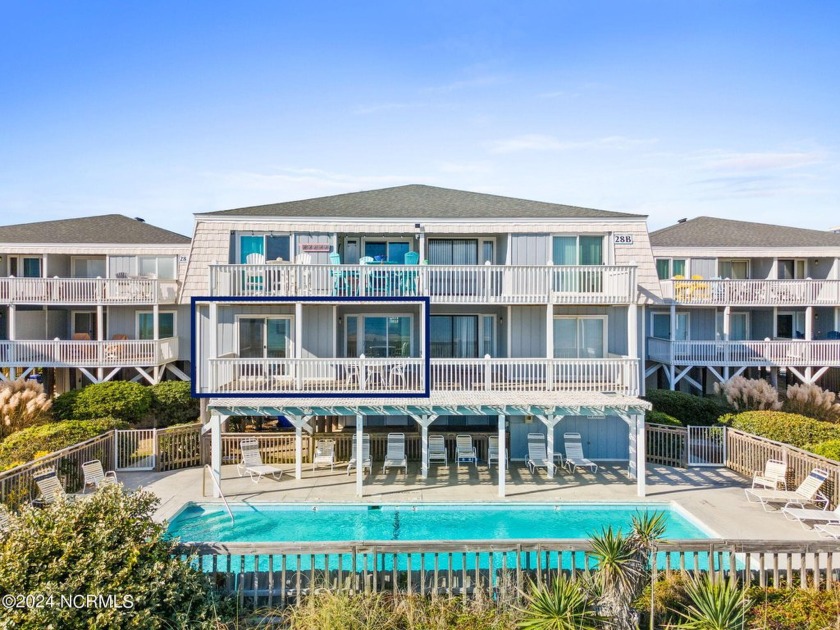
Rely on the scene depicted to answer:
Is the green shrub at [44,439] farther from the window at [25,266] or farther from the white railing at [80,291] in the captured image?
the window at [25,266]

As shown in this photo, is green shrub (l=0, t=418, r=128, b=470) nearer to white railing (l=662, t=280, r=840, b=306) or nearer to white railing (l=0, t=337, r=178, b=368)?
white railing (l=0, t=337, r=178, b=368)

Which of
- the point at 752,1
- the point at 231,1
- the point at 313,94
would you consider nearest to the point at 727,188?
the point at 752,1

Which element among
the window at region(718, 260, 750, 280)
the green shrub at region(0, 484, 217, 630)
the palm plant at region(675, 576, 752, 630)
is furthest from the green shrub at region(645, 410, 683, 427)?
the green shrub at region(0, 484, 217, 630)

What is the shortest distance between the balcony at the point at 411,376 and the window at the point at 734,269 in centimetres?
1392

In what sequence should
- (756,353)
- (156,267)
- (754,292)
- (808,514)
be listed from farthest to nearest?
(156,267), (754,292), (756,353), (808,514)

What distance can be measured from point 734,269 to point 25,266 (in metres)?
34.5

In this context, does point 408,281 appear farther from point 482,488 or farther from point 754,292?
point 754,292

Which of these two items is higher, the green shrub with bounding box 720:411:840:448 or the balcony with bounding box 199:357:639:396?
the balcony with bounding box 199:357:639:396

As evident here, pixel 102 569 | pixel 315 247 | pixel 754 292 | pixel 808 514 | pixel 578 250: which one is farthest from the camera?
pixel 754 292

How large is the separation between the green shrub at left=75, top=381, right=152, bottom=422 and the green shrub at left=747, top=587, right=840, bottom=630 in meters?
18.6

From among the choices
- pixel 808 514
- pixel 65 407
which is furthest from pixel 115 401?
pixel 808 514

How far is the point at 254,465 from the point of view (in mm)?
14398

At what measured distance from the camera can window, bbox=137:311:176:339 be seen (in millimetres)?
22516

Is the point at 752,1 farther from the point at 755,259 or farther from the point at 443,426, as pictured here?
the point at 443,426
